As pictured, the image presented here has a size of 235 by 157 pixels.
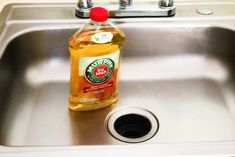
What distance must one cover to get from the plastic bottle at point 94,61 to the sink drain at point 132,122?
2.2 inches

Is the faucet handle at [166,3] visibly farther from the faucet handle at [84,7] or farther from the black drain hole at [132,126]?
the black drain hole at [132,126]

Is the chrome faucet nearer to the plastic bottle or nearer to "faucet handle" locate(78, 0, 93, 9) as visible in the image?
"faucet handle" locate(78, 0, 93, 9)

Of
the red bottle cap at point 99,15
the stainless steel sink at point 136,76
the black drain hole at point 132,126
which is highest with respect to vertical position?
the red bottle cap at point 99,15

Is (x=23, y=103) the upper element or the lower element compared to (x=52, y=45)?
lower

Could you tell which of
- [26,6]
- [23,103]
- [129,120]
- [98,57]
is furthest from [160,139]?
[26,6]

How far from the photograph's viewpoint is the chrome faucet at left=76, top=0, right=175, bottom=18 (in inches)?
39.5

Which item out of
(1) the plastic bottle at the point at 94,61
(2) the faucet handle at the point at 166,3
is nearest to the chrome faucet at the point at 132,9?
(2) the faucet handle at the point at 166,3

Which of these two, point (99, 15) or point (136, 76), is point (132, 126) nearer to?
point (136, 76)

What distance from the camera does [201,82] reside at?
104 centimetres

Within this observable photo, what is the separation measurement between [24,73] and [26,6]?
190mm

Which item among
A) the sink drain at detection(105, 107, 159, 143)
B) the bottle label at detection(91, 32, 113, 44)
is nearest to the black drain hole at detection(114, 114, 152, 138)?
the sink drain at detection(105, 107, 159, 143)

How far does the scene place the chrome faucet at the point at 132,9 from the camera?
1.00 m

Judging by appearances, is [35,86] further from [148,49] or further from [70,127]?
[148,49]

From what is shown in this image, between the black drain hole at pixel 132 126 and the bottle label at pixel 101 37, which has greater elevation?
the bottle label at pixel 101 37
